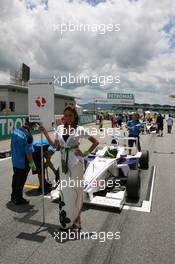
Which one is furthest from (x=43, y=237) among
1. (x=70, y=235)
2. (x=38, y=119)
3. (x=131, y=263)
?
(x=38, y=119)

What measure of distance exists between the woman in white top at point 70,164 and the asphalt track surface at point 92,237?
0.40m

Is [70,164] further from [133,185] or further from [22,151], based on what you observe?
[133,185]

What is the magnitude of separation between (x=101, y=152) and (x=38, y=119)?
302cm

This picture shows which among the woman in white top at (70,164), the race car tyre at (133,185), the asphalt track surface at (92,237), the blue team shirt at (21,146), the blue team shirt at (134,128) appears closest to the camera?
the asphalt track surface at (92,237)

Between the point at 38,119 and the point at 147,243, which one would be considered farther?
the point at 38,119

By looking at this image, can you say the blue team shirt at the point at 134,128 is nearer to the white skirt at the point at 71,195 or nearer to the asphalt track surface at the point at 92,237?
the asphalt track surface at the point at 92,237

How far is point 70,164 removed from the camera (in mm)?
3957

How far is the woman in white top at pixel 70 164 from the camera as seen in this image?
13.0ft

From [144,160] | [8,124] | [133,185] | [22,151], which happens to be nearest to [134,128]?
[144,160]

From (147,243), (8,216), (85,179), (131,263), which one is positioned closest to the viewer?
(131,263)

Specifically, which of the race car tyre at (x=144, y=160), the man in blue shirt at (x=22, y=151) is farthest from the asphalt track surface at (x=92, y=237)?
the race car tyre at (x=144, y=160)

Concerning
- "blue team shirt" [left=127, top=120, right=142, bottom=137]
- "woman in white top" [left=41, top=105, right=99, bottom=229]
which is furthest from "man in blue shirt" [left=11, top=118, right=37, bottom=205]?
"blue team shirt" [left=127, top=120, right=142, bottom=137]

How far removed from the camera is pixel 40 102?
439 cm

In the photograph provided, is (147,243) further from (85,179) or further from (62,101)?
(62,101)
